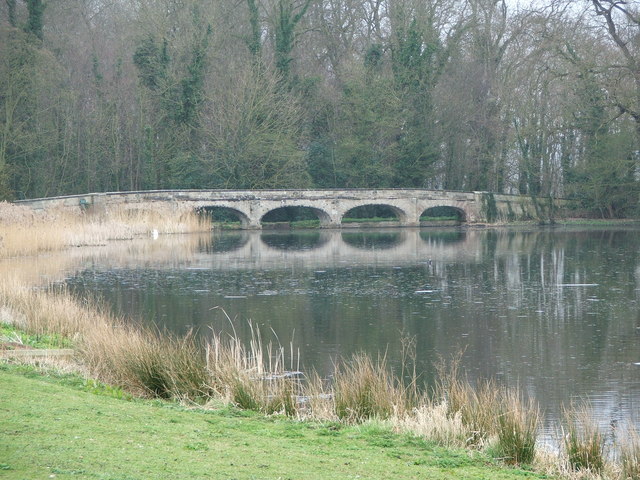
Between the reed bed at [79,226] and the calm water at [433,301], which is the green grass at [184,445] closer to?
the calm water at [433,301]

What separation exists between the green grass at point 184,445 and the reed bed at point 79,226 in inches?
750

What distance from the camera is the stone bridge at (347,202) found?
137 ft

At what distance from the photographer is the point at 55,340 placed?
12070mm

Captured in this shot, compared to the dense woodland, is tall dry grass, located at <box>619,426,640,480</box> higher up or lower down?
lower down

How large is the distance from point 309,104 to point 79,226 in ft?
57.2

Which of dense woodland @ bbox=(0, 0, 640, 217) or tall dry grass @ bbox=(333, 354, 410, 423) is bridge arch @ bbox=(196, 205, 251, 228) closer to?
dense woodland @ bbox=(0, 0, 640, 217)

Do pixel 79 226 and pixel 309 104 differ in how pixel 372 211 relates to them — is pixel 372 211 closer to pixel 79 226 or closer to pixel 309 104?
pixel 309 104

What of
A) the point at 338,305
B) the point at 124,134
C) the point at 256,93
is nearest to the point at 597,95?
the point at 256,93

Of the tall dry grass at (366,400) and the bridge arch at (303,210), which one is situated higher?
the bridge arch at (303,210)

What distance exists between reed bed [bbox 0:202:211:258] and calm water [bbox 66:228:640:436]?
2.12 metres

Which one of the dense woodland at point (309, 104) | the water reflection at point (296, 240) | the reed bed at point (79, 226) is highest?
the dense woodland at point (309, 104)

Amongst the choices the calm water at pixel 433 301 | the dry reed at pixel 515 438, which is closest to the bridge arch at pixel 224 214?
the calm water at pixel 433 301

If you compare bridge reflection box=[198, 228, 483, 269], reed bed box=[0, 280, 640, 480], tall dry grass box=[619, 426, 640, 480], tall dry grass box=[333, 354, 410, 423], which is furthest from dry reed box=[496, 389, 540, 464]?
bridge reflection box=[198, 228, 483, 269]

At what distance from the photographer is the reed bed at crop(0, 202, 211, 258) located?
26.7 m
